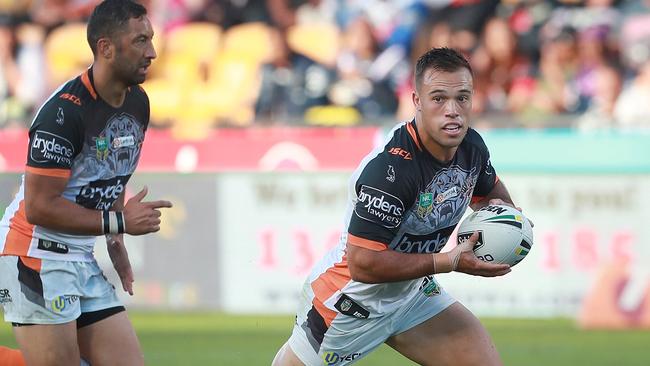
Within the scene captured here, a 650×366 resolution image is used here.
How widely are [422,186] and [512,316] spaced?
641cm

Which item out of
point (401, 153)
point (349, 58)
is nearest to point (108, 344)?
point (401, 153)

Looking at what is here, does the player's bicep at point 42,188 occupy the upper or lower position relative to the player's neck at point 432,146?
lower

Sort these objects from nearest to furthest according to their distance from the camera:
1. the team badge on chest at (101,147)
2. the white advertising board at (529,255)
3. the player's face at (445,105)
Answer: the player's face at (445,105)
the team badge on chest at (101,147)
the white advertising board at (529,255)

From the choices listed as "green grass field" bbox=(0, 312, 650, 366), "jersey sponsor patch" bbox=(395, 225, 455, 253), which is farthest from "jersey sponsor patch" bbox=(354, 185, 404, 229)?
"green grass field" bbox=(0, 312, 650, 366)

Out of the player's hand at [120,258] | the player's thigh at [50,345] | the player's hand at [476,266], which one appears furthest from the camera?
the player's hand at [120,258]

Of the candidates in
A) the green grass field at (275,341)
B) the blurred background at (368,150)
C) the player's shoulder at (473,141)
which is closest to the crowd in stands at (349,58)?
the blurred background at (368,150)

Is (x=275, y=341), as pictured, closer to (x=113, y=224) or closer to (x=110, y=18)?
(x=113, y=224)

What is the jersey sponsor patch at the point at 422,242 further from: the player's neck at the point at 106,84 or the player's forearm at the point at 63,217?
the player's neck at the point at 106,84

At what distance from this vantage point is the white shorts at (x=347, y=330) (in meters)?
6.28

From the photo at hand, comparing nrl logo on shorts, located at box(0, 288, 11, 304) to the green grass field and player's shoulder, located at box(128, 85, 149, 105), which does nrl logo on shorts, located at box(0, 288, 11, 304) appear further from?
the green grass field

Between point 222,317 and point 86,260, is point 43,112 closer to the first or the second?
point 86,260

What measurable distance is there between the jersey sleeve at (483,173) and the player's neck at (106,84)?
6.22 feet

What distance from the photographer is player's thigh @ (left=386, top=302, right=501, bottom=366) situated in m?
6.32

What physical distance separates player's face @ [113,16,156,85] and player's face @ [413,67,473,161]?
4.86ft
